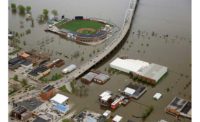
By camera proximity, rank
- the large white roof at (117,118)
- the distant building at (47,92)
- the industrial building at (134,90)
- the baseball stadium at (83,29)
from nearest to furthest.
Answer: the large white roof at (117,118) → the distant building at (47,92) → the industrial building at (134,90) → the baseball stadium at (83,29)

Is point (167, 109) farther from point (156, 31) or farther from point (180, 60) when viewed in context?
point (156, 31)

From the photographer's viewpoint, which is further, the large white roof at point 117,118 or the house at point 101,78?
the house at point 101,78

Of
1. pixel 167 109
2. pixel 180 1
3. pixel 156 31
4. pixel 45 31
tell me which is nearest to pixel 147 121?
pixel 167 109

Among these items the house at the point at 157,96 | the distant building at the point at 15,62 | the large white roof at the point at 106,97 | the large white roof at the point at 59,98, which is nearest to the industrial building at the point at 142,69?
the house at the point at 157,96

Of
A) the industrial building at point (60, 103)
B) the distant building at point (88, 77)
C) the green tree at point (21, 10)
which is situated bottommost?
the industrial building at point (60, 103)

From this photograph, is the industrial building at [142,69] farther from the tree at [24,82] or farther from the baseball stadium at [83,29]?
the tree at [24,82]
